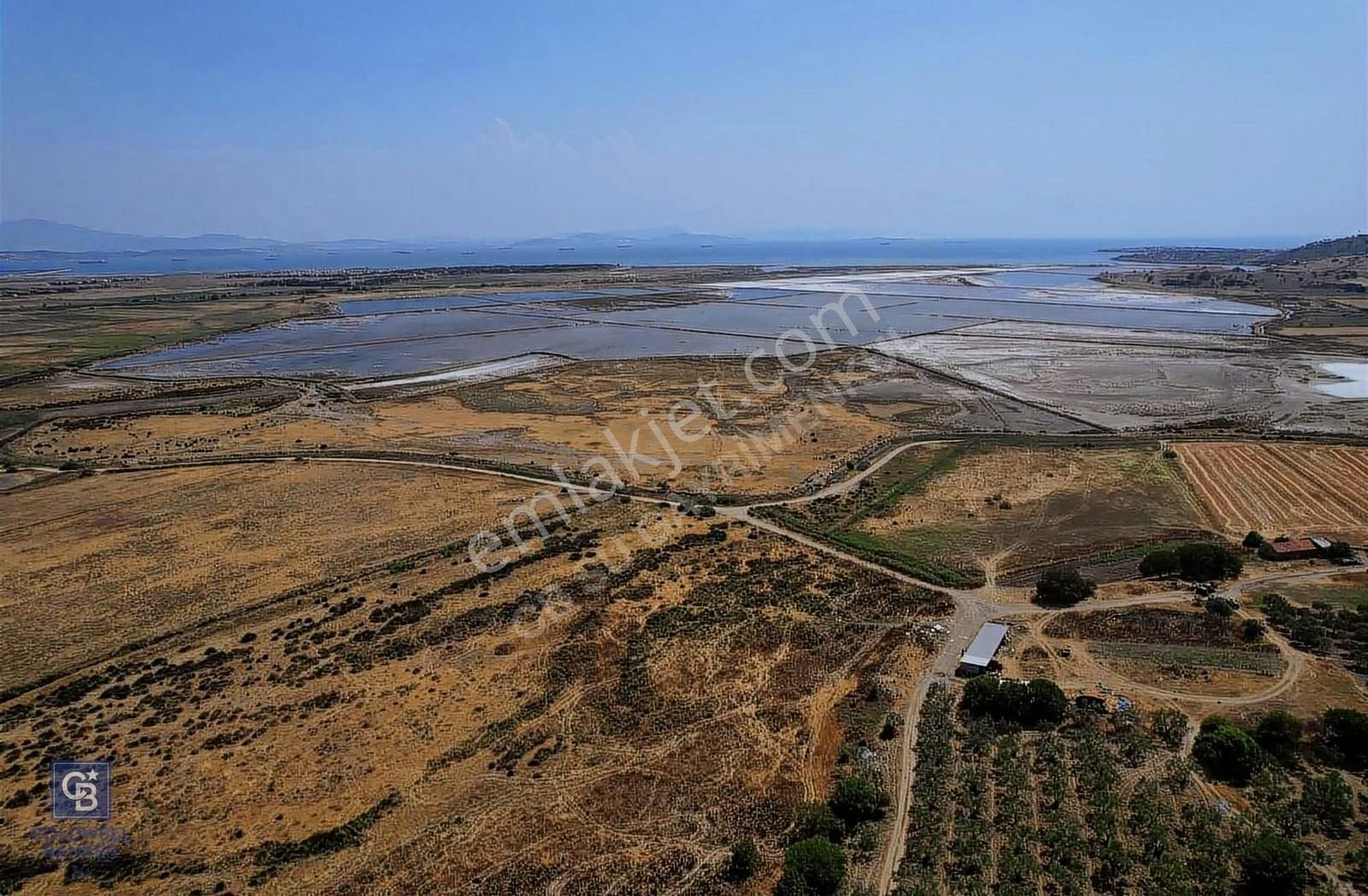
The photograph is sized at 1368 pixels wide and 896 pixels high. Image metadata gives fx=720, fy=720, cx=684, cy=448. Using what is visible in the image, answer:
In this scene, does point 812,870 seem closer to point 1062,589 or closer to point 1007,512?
point 1062,589

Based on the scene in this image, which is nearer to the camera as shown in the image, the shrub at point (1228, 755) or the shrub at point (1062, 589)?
the shrub at point (1228, 755)

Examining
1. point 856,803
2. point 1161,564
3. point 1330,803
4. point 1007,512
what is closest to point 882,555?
point 1007,512

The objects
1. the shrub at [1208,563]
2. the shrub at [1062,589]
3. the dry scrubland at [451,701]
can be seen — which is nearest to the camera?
the dry scrubland at [451,701]

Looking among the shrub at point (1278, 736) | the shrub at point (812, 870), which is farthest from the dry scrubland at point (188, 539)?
Result: the shrub at point (1278, 736)

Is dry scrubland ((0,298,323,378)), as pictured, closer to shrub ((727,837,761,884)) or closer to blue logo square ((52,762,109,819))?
blue logo square ((52,762,109,819))

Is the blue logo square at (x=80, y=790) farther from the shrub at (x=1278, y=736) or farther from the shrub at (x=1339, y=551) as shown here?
the shrub at (x=1339, y=551)

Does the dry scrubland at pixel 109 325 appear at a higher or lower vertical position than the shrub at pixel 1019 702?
higher
